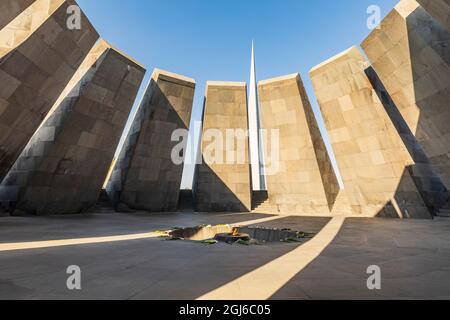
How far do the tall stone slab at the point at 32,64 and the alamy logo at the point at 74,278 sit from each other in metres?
8.75

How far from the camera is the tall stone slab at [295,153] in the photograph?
762 inches

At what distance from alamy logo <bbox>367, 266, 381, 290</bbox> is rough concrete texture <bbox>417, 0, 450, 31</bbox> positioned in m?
7.84

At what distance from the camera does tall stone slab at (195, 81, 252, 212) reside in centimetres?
2112

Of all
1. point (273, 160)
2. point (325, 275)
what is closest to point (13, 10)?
point (325, 275)

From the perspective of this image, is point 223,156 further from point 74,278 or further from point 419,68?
point 74,278

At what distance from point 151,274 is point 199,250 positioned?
6.95ft

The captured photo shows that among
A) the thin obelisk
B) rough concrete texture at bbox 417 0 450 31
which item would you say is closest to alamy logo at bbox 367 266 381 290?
rough concrete texture at bbox 417 0 450 31

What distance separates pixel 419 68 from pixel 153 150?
1585 centimetres

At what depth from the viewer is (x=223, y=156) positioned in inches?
843

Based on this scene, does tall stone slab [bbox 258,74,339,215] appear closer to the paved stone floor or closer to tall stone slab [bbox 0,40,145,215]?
tall stone slab [bbox 0,40,145,215]

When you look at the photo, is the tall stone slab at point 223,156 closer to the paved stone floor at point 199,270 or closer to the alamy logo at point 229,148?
the alamy logo at point 229,148

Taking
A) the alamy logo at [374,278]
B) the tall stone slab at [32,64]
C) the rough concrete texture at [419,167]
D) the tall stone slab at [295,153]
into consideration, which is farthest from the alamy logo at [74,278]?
the tall stone slab at [295,153]

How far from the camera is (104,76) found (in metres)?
15.3
